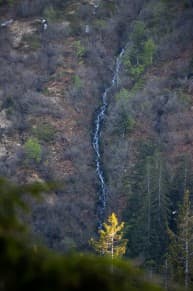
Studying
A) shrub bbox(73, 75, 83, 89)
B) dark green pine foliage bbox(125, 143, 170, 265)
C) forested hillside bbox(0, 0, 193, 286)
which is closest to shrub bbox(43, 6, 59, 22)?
forested hillside bbox(0, 0, 193, 286)

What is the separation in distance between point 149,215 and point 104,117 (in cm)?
1316

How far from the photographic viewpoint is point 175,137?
34594mm

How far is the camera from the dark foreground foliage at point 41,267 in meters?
2.51

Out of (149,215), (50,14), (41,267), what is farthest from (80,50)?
(41,267)

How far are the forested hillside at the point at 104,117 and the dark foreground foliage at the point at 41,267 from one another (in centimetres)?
1744

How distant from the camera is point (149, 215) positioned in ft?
85.2

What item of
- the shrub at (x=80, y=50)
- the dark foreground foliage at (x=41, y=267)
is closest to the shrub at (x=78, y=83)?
the shrub at (x=80, y=50)

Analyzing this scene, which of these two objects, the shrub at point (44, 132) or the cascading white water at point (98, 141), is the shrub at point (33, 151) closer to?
the shrub at point (44, 132)

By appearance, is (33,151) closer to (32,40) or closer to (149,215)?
(149,215)

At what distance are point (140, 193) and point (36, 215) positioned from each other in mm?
6056

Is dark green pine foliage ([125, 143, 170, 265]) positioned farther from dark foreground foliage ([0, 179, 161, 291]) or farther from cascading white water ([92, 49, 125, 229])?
dark foreground foliage ([0, 179, 161, 291])

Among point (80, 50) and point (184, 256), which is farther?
point (80, 50)

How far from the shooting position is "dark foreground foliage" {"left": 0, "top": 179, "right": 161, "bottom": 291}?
251cm

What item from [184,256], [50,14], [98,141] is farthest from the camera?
[50,14]
